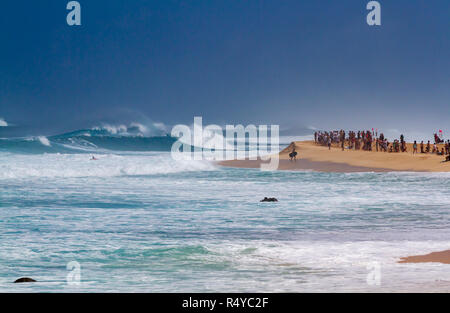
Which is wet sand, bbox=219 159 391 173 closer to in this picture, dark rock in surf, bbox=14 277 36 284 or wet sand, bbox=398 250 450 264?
wet sand, bbox=398 250 450 264

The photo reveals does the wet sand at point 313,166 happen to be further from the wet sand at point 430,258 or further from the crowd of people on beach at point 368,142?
the wet sand at point 430,258

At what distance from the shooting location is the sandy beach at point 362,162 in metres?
32.7

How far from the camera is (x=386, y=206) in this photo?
605 inches

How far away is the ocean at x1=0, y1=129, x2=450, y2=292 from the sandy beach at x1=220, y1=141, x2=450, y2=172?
11900 millimetres

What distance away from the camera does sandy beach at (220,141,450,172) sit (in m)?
32.7

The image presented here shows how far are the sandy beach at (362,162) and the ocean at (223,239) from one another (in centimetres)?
1190

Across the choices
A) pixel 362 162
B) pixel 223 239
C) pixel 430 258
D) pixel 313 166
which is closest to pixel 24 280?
pixel 223 239

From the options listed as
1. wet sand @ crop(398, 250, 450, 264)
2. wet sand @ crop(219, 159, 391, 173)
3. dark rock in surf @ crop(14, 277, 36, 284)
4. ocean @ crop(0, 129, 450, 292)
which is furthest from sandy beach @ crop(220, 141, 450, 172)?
dark rock in surf @ crop(14, 277, 36, 284)

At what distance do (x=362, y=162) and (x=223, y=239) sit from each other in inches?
1097

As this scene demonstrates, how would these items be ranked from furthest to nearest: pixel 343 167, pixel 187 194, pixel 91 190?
pixel 343 167 < pixel 91 190 < pixel 187 194
